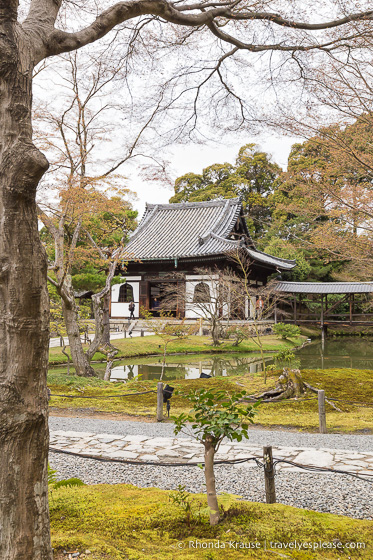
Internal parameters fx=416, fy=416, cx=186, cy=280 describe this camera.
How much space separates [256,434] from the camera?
20.5ft

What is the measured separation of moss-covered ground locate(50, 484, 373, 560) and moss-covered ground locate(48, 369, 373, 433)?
3.68 metres

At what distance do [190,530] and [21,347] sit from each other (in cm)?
166

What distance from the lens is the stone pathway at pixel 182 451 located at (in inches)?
184

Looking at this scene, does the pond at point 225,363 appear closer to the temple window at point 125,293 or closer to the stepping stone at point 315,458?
the stepping stone at point 315,458

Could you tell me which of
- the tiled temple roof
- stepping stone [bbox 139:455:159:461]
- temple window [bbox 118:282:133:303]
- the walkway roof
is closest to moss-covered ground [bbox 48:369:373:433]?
stepping stone [bbox 139:455:159:461]

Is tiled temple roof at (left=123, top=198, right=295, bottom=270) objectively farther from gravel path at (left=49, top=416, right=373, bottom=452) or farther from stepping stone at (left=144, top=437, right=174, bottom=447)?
stepping stone at (left=144, top=437, right=174, bottom=447)

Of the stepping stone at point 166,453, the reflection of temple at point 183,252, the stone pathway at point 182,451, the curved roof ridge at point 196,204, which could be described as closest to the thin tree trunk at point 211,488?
the stone pathway at point 182,451

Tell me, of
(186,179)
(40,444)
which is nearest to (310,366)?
(40,444)

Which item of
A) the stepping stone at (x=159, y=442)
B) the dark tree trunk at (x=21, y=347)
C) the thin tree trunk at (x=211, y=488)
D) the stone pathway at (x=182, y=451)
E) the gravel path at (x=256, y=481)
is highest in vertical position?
the dark tree trunk at (x=21, y=347)

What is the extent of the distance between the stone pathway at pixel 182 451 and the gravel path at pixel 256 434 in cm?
30

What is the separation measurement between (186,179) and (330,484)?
38.6 meters

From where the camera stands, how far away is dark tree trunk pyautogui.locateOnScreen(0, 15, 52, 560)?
5.83ft

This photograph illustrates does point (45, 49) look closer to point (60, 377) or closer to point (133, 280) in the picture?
point (60, 377)

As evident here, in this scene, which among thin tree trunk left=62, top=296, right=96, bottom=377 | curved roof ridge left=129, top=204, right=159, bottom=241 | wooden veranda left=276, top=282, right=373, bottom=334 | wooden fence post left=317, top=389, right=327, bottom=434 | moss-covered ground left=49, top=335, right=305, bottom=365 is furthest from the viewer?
curved roof ridge left=129, top=204, right=159, bottom=241
